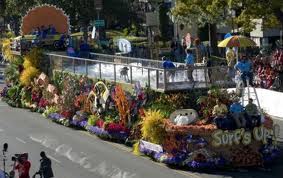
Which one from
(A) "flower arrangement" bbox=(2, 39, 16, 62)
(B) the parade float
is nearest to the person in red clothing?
(B) the parade float

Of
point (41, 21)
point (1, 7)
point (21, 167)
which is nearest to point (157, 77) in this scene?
point (21, 167)

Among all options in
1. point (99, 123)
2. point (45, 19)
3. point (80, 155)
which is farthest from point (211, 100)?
point (45, 19)

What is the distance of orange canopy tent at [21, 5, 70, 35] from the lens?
4022 centimetres

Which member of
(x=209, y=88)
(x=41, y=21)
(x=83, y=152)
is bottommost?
(x=83, y=152)

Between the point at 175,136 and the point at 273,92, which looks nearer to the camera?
the point at 175,136

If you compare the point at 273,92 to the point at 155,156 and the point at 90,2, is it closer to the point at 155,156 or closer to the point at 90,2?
the point at 155,156

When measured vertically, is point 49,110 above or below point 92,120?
below

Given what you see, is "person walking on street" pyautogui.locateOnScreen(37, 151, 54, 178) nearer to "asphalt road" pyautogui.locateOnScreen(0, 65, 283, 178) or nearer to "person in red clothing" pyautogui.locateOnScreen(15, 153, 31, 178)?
"person in red clothing" pyautogui.locateOnScreen(15, 153, 31, 178)

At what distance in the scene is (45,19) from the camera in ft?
134

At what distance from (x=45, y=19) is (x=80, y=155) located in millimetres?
18919

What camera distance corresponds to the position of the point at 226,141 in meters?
20.8

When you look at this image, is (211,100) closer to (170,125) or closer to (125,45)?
(170,125)

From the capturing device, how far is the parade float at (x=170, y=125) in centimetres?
2080

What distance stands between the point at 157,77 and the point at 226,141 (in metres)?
3.91
